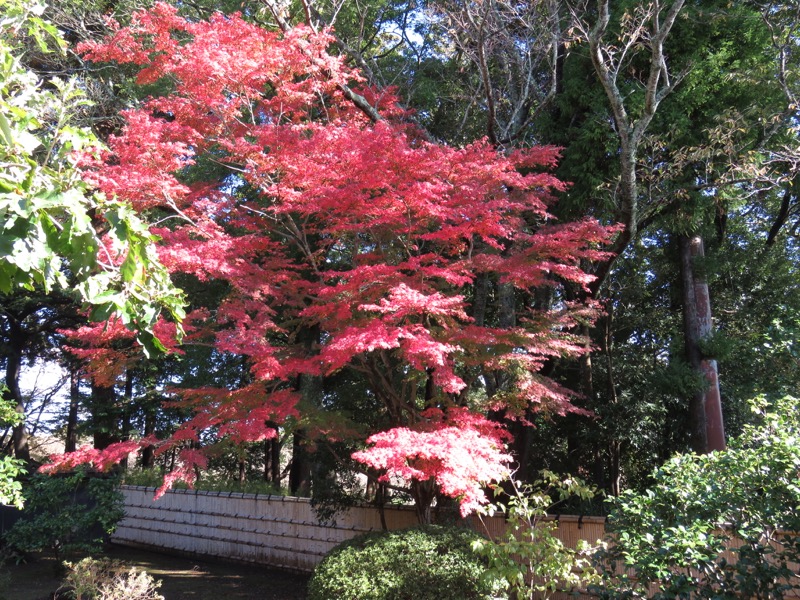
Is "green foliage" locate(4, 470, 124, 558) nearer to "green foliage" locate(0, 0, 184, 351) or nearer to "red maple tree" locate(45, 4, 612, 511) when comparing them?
"red maple tree" locate(45, 4, 612, 511)

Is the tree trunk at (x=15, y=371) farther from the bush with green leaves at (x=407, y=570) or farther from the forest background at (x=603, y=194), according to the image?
the bush with green leaves at (x=407, y=570)

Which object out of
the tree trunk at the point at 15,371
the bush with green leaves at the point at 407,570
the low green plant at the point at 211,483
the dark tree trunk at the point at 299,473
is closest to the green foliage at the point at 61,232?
the bush with green leaves at the point at 407,570

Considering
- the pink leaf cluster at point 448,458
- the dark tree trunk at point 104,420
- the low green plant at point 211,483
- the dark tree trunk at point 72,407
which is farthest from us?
the dark tree trunk at point 72,407

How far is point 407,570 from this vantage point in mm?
6191

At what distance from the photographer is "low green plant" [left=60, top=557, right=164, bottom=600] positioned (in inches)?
255

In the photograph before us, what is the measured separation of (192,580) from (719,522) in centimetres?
914

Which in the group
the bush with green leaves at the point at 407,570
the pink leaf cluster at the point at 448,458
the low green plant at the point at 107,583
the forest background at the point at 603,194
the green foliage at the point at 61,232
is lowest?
the low green plant at the point at 107,583

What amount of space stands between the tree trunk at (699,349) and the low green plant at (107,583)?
321 inches

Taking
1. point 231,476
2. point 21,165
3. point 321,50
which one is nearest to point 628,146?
point 321,50

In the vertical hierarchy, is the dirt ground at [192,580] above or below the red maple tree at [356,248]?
below

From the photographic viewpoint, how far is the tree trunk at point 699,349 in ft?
32.9

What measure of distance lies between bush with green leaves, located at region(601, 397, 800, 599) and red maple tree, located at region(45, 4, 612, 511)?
1.73m

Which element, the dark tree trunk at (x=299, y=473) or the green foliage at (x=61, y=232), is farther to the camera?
the dark tree trunk at (x=299, y=473)

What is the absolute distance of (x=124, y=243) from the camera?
8.55 ft
